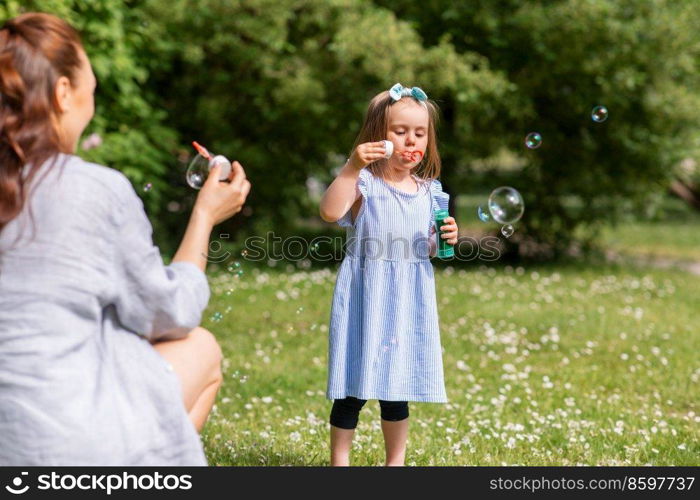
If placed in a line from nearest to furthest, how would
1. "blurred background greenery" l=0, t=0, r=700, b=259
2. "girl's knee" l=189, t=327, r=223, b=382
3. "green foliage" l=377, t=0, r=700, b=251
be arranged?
"girl's knee" l=189, t=327, r=223, b=382 → "blurred background greenery" l=0, t=0, r=700, b=259 → "green foliage" l=377, t=0, r=700, b=251

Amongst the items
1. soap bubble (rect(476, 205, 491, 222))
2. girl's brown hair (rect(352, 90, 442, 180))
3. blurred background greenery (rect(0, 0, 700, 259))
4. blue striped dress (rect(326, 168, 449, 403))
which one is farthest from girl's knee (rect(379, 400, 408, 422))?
blurred background greenery (rect(0, 0, 700, 259))

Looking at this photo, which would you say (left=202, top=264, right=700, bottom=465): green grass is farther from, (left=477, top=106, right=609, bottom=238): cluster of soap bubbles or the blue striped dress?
(left=477, top=106, right=609, bottom=238): cluster of soap bubbles

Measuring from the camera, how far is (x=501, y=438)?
4.34 metres

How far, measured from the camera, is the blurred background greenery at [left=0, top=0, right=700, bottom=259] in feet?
31.3

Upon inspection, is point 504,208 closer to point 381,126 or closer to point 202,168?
→ point 381,126

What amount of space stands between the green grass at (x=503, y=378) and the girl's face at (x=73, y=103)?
4.24 feet

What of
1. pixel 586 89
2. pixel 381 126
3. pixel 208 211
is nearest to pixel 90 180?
pixel 208 211

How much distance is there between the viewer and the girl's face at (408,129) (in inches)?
134

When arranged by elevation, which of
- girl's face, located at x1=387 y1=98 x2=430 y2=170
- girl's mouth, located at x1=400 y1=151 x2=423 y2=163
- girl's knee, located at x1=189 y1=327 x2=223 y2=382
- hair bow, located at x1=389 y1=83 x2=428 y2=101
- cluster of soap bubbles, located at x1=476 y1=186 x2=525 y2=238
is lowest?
girl's knee, located at x1=189 y1=327 x2=223 y2=382

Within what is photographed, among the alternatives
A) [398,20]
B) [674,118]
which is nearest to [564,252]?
[674,118]

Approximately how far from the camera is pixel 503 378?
5.62 m

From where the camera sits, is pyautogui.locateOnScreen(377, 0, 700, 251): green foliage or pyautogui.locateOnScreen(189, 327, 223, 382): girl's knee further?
pyautogui.locateOnScreen(377, 0, 700, 251): green foliage

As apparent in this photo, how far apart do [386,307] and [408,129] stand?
25.5 inches

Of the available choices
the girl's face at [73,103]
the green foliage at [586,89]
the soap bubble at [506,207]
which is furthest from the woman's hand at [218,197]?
the green foliage at [586,89]
